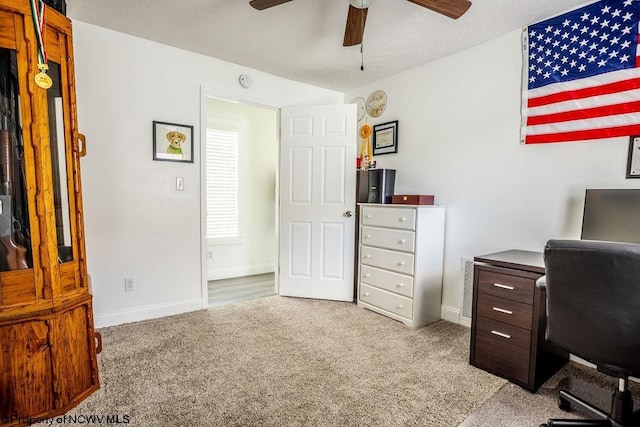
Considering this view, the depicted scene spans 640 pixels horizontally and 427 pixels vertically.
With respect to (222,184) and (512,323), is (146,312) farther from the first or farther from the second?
(512,323)

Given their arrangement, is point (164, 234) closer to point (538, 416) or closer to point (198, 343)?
point (198, 343)

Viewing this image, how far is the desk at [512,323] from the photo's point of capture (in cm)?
182

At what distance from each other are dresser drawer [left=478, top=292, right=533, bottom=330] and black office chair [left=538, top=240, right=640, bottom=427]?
42cm

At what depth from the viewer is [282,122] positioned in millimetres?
3508

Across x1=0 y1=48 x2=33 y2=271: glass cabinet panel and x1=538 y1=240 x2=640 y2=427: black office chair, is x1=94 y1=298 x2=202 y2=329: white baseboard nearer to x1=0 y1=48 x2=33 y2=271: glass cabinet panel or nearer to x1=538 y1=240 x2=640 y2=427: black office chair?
x1=0 y1=48 x2=33 y2=271: glass cabinet panel

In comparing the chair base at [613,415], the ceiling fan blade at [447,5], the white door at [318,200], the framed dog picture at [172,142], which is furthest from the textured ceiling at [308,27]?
the chair base at [613,415]

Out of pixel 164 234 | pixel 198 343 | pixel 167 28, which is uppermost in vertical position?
pixel 167 28

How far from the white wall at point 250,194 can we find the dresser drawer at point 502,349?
2.93 metres

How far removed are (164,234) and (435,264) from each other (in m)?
2.50

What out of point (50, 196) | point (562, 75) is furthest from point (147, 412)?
point (562, 75)

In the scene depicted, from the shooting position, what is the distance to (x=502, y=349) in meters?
1.95

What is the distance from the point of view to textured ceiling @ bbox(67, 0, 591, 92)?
2176mm

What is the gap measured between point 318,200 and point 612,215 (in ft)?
7.76

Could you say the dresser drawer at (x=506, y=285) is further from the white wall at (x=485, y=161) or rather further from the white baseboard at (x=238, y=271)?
the white baseboard at (x=238, y=271)
